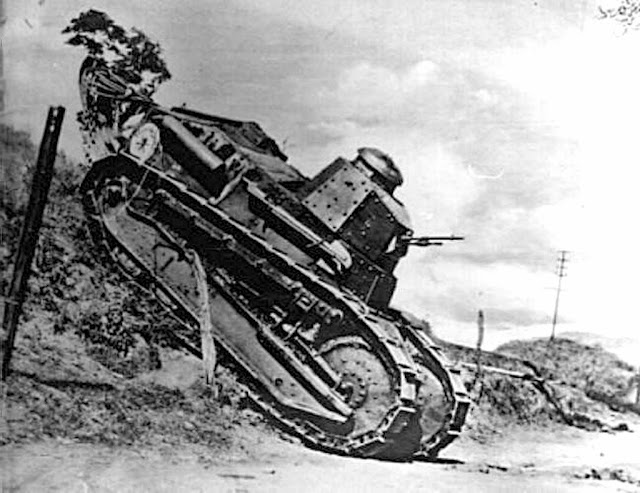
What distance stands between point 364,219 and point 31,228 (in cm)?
112

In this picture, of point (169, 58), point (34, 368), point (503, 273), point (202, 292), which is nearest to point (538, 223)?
point (503, 273)

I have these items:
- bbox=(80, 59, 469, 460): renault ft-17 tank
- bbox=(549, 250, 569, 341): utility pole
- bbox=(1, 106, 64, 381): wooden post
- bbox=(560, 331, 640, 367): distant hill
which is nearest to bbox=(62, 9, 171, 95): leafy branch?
bbox=(80, 59, 469, 460): renault ft-17 tank

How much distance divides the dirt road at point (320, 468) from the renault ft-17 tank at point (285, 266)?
A: 8 cm

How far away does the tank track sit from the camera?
304cm

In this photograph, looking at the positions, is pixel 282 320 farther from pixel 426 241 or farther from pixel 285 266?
pixel 426 241

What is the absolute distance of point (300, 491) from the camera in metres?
3.02

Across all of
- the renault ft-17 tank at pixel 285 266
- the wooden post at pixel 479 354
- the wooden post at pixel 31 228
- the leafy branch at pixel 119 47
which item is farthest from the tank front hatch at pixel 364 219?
the wooden post at pixel 31 228

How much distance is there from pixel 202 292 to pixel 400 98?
937mm

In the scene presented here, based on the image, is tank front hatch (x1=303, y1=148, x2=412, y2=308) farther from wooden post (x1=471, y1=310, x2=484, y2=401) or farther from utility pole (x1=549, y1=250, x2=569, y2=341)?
utility pole (x1=549, y1=250, x2=569, y2=341)

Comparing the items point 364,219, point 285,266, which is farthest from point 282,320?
point 364,219

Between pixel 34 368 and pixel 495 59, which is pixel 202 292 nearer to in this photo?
pixel 34 368

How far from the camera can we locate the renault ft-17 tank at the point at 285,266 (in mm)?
3057

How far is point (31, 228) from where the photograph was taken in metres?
3.06

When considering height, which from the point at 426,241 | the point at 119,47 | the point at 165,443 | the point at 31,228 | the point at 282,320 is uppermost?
the point at 119,47
